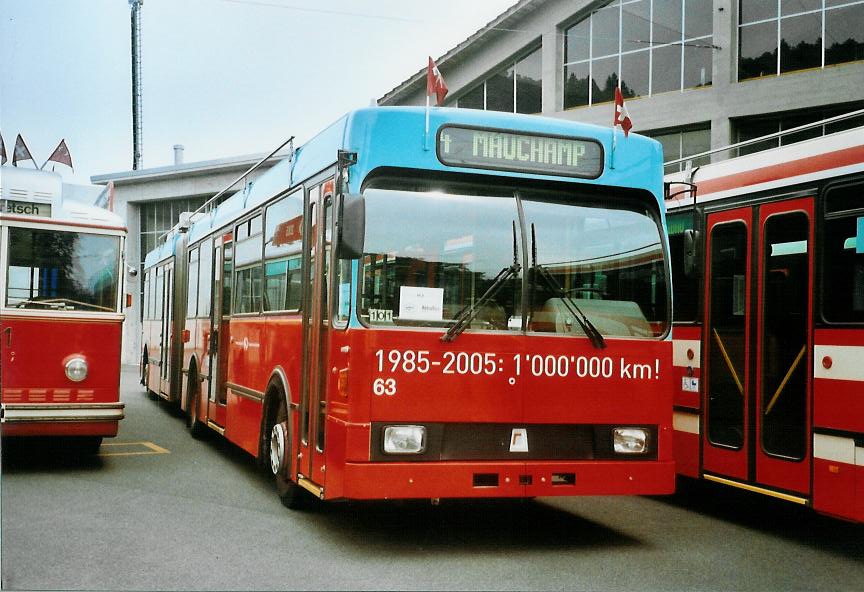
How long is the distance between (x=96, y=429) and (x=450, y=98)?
80.9 feet

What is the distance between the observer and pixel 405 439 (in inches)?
255

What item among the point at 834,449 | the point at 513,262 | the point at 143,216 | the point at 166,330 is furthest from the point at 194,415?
the point at 143,216

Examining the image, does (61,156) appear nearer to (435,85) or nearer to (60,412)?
(60,412)

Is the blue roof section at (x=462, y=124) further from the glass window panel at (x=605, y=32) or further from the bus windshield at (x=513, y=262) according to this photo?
the glass window panel at (x=605, y=32)

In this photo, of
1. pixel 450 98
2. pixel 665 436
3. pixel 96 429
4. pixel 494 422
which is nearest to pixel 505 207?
pixel 494 422

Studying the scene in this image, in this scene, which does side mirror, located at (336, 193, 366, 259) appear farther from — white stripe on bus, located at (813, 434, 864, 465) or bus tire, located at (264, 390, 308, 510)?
white stripe on bus, located at (813, 434, 864, 465)

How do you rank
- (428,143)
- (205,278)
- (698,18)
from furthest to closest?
(698,18) < (205,278) < (428,143)

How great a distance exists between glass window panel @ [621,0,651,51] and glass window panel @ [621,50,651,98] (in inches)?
9.5

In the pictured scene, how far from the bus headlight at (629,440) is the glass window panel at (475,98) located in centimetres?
2489

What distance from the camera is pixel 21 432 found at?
9.41 m

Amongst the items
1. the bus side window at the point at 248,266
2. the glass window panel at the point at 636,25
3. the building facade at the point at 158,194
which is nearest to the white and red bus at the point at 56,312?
the bus side window at the point at 248,266

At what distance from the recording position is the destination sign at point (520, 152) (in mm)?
6879

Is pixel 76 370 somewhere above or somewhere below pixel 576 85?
below

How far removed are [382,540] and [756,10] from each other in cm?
2122
